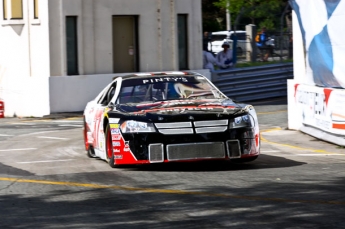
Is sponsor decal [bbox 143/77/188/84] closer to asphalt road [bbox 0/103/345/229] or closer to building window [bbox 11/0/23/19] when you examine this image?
asphalt road [bbox 0/103/345/229]

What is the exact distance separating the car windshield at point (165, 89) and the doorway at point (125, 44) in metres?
13.2

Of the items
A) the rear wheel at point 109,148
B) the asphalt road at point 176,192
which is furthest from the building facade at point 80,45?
the rear wheel at point 109,148

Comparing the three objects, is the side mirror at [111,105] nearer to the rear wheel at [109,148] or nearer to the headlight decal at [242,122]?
the rear wheel at [109,148]

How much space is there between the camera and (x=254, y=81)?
87.7 ft

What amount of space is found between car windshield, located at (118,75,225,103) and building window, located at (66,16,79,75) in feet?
40.6

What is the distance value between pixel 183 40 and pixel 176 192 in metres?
18.0

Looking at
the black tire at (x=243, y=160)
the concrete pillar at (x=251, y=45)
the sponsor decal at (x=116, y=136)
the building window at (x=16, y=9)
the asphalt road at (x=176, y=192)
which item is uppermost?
the building window at (x=16, y=9)

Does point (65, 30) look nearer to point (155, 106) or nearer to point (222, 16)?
point (155, 106)

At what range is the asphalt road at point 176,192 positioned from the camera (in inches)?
288

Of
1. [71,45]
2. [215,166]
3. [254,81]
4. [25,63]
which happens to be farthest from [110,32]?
[215,166]

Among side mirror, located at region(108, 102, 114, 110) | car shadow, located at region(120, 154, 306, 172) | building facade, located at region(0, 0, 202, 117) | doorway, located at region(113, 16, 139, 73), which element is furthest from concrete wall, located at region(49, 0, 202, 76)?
car shadow, located at region(120, 154, 306, 172)

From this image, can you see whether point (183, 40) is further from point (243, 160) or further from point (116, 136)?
point (116, 136)

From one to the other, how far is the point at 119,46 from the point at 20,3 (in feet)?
10.9

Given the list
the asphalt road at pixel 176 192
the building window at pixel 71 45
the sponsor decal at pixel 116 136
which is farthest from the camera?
the building window at pixel 71 45
